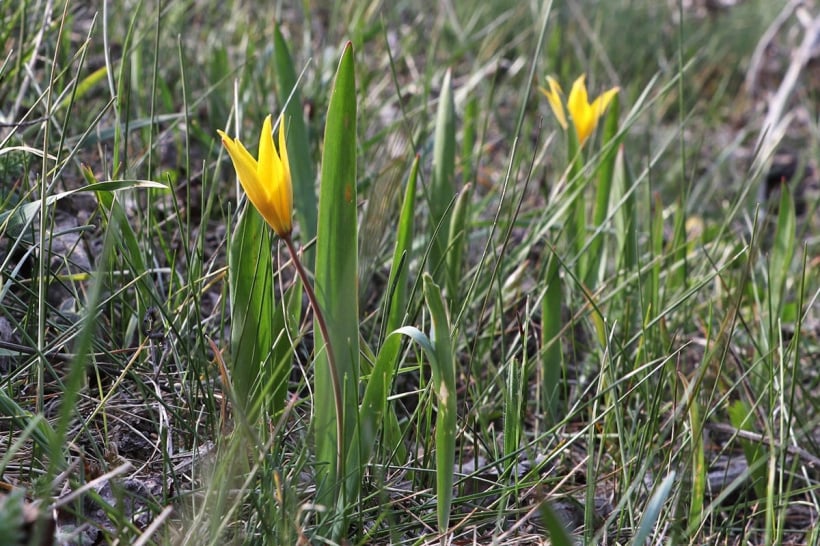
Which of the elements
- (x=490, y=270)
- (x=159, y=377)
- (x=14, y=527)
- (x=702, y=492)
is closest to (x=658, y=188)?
(x=490, y=270)

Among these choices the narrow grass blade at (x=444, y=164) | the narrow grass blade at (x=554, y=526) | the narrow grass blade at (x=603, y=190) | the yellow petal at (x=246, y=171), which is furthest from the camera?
the narrow grass blade at (x=603, y=190)

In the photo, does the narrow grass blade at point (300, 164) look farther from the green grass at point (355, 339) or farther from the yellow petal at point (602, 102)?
the yellow petal at point (602, 102)

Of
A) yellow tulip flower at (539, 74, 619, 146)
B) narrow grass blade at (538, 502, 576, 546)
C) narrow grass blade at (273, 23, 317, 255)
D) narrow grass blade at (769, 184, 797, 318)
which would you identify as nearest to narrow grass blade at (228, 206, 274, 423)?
narrow grass blade at (273, 23, 317, 255)

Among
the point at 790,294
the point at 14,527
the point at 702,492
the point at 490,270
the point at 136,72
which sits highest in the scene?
the point at 136,72

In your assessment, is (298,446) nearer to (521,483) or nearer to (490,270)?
(521,483)

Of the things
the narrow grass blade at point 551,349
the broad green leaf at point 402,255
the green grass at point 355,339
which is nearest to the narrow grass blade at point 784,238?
the green grass at point 355,339

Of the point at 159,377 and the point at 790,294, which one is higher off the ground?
the point at 159,377

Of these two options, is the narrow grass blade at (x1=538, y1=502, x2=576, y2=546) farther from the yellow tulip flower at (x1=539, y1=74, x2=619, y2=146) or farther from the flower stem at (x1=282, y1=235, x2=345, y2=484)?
the yellow tulip flower at (x1=539, y1=74, x2=619, y2=146)

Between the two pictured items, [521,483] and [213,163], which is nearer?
[521,483]
